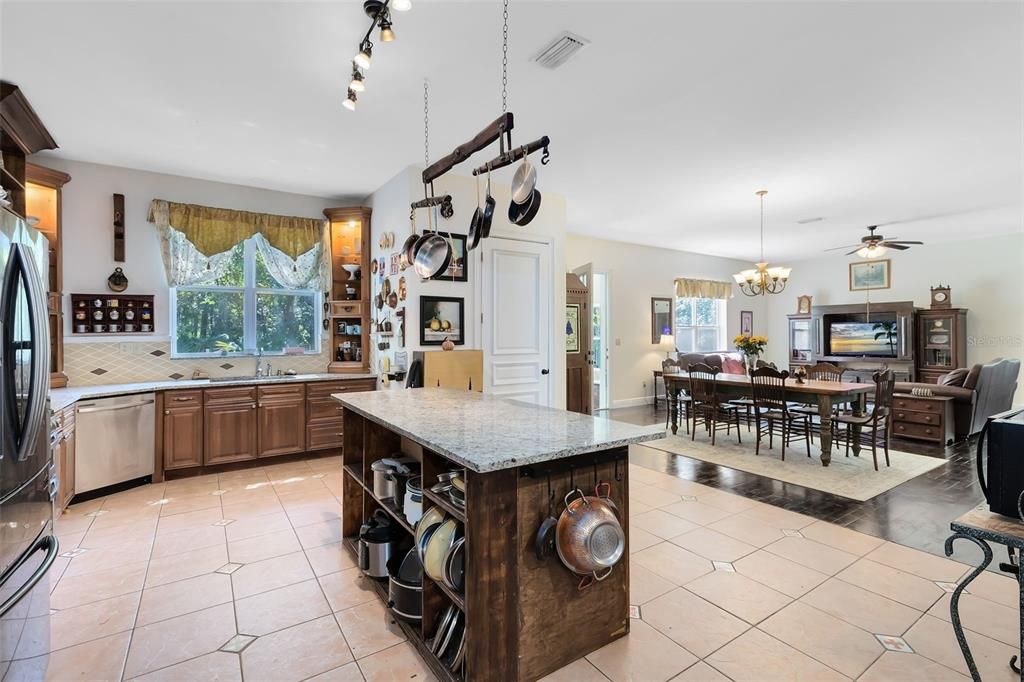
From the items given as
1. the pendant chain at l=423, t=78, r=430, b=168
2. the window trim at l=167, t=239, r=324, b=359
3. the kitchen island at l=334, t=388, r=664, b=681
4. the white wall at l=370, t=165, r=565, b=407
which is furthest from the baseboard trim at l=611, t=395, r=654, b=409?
the kitchen island at l=334, t=388, r=664, b=681

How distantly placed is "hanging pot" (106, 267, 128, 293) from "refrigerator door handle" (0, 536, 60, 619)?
3.24m

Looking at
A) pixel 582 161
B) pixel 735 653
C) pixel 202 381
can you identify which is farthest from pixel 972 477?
pixel 202 381

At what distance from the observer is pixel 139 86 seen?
2.97m

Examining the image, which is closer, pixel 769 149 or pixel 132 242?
pixel 769 149

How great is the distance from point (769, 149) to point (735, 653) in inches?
A: 149

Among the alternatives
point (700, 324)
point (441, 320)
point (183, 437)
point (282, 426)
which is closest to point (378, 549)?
point (441, 320)

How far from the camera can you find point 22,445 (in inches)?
68.9

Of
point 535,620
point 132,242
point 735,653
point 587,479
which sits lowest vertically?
point 735,653

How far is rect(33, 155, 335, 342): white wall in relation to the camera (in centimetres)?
415

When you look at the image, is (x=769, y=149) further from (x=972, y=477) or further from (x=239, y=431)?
(x=239, y=431)

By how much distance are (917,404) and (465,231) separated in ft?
17.6

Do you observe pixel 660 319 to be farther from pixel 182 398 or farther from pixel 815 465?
pixel 182 398

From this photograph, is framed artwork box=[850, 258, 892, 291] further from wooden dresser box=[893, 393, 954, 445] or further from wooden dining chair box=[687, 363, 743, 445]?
wooden dining chair box=[687, 363, 743, 445]

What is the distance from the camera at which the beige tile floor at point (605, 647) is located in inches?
71.9
